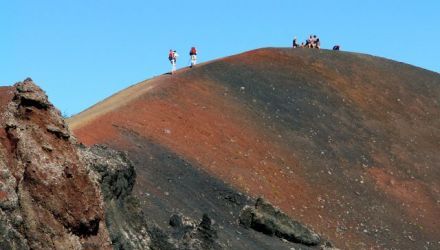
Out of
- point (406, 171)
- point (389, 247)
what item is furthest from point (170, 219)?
point (406, 171)

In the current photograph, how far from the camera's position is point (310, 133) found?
41031 mm

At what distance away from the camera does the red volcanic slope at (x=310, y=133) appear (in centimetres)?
3434

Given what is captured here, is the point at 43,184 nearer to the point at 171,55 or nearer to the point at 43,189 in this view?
the point at 43,189

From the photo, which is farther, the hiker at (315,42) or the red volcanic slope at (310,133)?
the hiker at (315,42)

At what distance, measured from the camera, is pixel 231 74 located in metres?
44.0

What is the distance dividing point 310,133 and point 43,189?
2764 cm

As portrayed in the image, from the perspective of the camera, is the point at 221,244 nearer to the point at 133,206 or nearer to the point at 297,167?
the point at 133,206

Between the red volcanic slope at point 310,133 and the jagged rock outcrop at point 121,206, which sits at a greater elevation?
the red volcanic slope at point 310,133

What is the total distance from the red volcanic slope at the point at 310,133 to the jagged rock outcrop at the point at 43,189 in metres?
15.4

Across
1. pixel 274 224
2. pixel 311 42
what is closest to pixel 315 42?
pixel 311 42

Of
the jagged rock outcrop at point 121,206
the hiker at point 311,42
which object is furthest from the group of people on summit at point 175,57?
the jagged rock outcrop at point 121,206

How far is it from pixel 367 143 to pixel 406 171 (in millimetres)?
2279

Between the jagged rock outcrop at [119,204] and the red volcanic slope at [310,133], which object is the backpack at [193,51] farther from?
the jagged rock outcrop at [119,204]

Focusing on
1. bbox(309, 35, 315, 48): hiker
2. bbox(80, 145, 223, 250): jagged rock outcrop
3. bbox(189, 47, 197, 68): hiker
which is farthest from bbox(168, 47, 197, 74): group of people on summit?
bbox(80, 145, 223, 250): jagged rock outcrop
